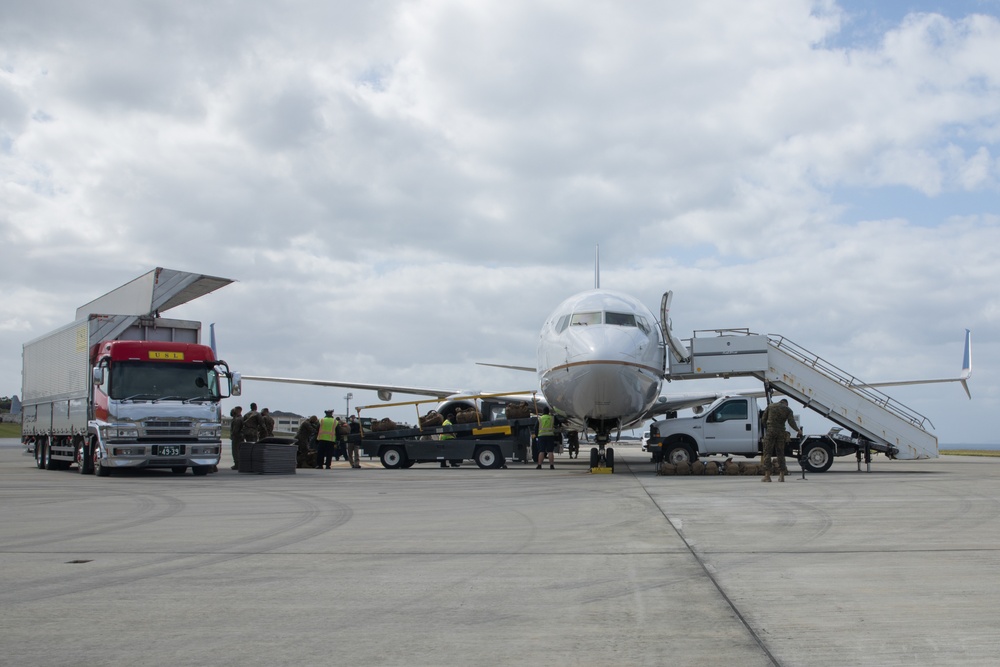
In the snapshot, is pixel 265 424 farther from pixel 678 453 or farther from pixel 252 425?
pixel 678 453

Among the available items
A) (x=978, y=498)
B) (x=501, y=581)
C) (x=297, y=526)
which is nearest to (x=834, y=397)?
(x=978, y=498)

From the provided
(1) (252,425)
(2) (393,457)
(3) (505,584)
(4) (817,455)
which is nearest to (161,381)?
(1) (252,425)

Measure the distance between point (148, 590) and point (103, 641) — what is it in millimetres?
1300

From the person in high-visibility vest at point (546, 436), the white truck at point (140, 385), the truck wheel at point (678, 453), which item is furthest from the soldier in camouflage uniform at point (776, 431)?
the white truck at point (140, 385)

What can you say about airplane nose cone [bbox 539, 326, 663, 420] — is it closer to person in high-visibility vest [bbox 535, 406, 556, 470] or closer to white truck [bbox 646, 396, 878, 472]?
white truck [bbox 646, 396, 878, 472]

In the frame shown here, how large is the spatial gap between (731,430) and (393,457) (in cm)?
866

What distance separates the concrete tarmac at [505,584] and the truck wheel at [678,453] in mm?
9446

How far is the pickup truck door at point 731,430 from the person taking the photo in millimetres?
21156

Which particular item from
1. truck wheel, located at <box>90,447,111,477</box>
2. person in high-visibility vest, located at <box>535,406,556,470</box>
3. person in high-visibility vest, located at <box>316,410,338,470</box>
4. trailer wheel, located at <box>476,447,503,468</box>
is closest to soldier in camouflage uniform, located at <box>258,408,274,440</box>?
person in high-visibility vest, located at <box>316,410,338,470</box>

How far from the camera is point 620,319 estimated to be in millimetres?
18781

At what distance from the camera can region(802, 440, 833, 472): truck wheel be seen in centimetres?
2048

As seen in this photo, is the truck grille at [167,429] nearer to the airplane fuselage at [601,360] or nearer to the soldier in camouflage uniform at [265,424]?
the soldier in camouflage uniform at [265,424]

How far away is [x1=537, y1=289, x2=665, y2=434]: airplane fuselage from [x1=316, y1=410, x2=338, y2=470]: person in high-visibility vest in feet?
20.5

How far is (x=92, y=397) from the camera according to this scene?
19094 mm
